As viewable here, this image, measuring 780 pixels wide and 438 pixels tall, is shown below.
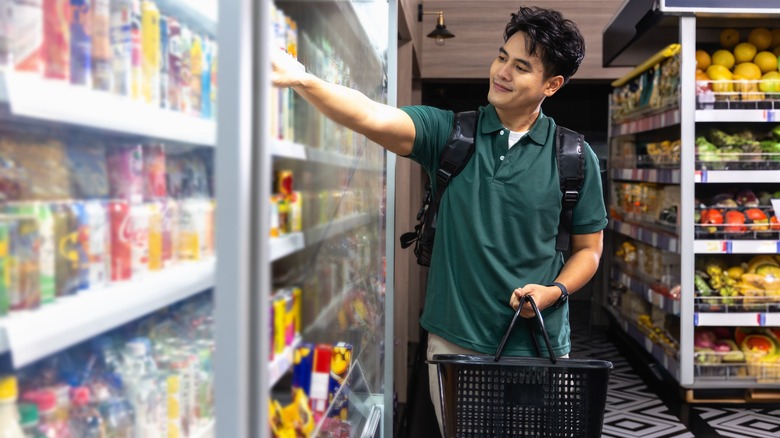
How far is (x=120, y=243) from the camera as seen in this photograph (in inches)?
49.6

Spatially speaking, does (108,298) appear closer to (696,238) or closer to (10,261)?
(10,261)

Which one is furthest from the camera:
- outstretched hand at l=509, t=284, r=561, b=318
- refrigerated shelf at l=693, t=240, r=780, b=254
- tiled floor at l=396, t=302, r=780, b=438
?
refrigerated shelf at l=693, t=240, r=780, b=254

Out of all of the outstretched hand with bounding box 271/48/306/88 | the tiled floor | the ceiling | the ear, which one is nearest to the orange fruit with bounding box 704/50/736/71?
the ceiling

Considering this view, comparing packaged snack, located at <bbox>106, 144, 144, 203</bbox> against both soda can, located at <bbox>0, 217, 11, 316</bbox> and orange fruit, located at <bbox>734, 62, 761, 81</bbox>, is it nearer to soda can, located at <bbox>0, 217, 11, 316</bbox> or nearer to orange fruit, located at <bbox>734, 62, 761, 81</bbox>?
soda can, located at <bbox>0, 217, 11, 316</bbox>

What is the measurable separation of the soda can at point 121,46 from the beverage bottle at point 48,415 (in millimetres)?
471

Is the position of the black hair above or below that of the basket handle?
above

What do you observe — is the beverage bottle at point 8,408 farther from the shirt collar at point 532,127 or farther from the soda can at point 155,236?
the shirt collar at point 532,127

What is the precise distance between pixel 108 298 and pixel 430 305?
139cm

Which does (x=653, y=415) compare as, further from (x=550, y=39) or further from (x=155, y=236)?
(x=155, y=236)

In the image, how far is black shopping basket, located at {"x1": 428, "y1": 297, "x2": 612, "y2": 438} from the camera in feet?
6.44

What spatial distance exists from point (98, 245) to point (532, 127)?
57.8 inches

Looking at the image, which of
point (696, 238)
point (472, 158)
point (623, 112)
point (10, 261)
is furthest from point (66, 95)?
point (623, 112)

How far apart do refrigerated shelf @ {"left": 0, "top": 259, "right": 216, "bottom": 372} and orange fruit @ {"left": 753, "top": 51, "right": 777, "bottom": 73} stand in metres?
4.76

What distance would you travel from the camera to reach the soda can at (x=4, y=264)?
0.95 meters
